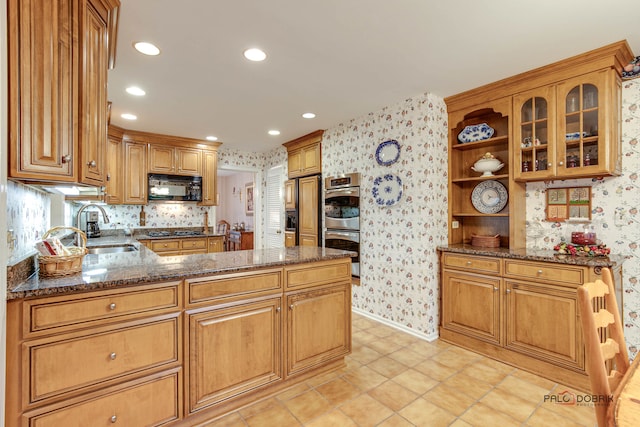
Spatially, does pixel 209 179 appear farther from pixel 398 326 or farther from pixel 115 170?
pixel 398 326

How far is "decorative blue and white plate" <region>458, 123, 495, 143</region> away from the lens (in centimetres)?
304

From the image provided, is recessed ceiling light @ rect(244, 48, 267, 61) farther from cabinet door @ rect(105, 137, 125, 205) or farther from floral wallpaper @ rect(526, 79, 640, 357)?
cabinet door @ rect(105, 137, 125, 205)

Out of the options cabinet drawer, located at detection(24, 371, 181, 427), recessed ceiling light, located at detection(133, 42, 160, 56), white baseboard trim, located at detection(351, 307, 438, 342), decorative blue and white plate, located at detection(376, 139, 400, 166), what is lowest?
white baseboard trim, located at detection(351, 307, 438, 342)

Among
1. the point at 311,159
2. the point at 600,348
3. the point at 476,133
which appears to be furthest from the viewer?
the point at 311,159

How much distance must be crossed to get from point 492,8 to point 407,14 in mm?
482

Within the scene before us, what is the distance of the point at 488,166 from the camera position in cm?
298

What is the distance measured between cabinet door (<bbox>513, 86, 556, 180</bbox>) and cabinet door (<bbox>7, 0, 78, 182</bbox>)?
10.4 ft

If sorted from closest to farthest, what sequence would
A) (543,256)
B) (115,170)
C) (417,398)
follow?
(417,398), (543,256), (115,170)

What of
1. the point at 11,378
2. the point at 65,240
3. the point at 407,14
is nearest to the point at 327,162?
the point at 407,14

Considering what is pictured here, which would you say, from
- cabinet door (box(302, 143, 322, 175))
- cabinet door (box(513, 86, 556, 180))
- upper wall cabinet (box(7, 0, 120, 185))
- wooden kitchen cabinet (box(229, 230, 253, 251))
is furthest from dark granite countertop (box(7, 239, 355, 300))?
wooden kitchen cabinet (box(229, 230, 253, 251))

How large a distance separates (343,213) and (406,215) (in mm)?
973

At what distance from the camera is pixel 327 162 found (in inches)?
167

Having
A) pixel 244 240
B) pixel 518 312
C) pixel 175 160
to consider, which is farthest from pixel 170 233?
pixel 518 312

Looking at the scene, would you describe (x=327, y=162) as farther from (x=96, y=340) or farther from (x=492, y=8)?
(x=96, y=340)
